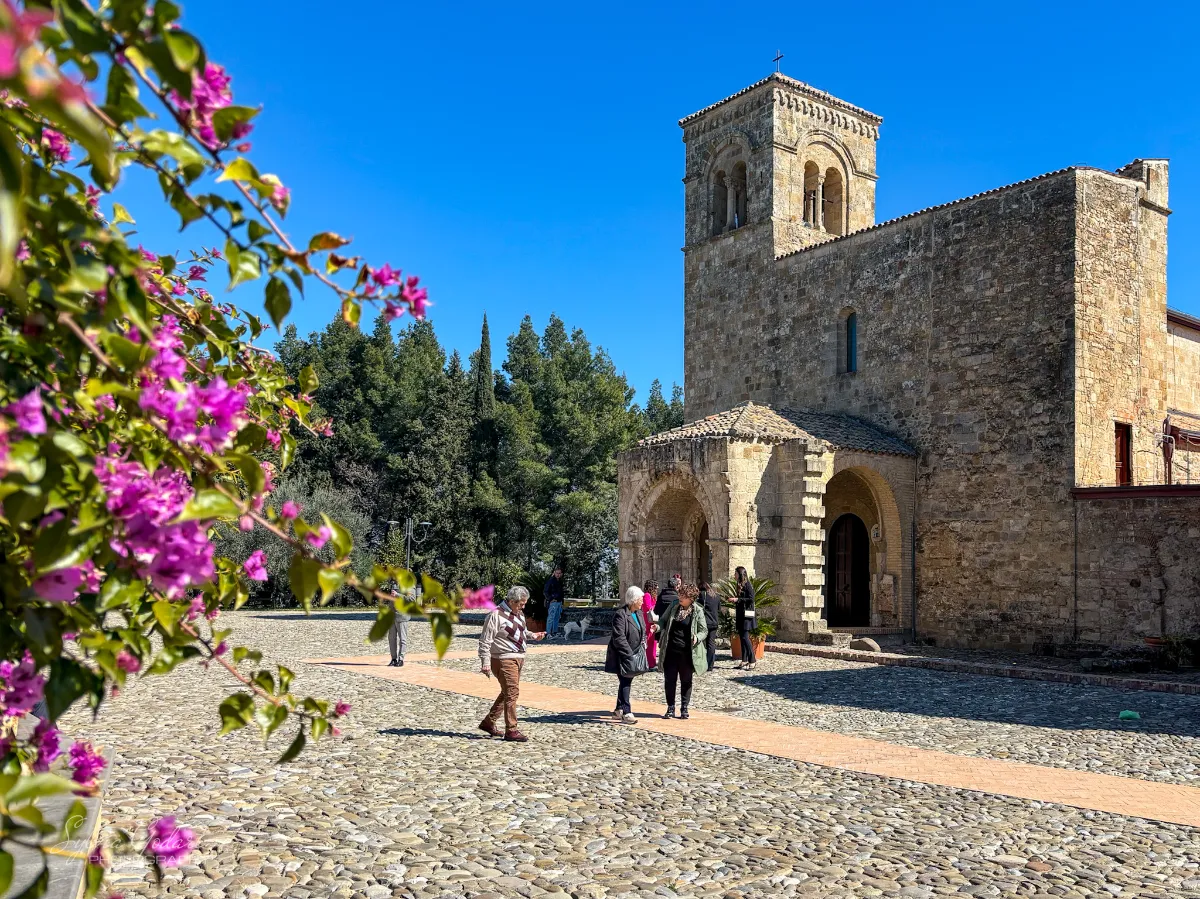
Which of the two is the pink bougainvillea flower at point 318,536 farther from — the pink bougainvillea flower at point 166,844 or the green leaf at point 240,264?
the pink bougainvillea flower at point 166,844

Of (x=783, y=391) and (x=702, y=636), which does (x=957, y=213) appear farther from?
(x=702, y=636)

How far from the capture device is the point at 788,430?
22.1 m

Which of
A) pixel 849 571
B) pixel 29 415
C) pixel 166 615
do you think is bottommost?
pixel 849 571

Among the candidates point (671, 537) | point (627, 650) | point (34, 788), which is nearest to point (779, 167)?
point (671, 537)

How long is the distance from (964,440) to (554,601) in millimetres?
9940

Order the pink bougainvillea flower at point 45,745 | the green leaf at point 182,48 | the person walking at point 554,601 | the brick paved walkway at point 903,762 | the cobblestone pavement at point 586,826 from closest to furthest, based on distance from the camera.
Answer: the green leaf at point 182,48, the pink bougainvillea flower at point 45,745, the cobblestone pavement at point 586,826, the brick paved walkway at point 903,762, the person walking at point 554,601

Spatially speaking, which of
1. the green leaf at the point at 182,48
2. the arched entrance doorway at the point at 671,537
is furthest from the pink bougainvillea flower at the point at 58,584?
the arched entrance doorway at the point at 671,537

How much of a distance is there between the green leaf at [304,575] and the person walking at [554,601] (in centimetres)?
2181

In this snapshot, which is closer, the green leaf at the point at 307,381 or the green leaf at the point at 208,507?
the green leaf at the point at 208,507

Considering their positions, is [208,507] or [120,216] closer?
[208,507]

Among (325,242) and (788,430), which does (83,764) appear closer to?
(325,242)

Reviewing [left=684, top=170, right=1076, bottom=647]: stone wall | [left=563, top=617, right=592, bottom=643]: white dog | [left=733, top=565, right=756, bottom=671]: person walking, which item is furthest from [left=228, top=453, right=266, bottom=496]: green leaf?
[left=563, top=617, right=592, bottom=643]: white dog

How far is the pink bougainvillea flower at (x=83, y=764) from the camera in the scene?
2.56m

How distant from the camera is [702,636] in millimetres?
12234
